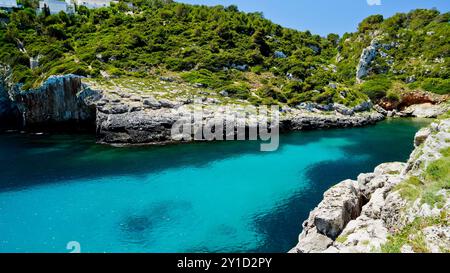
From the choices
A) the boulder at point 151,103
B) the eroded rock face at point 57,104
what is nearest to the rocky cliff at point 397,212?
the boulder at point 151,103

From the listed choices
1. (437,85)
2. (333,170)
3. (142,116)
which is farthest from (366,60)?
(142,116)

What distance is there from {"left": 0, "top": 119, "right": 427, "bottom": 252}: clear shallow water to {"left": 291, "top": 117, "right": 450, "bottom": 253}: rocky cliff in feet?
11.1

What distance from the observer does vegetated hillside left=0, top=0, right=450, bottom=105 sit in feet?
218

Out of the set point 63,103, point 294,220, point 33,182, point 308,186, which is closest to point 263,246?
point 294,220

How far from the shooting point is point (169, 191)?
29.1 metres

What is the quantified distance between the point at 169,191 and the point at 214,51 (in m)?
58.4

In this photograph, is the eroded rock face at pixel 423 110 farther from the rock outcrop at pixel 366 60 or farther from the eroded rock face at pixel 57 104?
the eroded rock face at pixel 57 104

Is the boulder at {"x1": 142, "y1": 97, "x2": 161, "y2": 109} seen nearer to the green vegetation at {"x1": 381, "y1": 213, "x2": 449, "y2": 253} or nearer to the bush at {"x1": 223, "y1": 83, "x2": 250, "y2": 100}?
the bush at {"x1": 223, "y1": 83, "x2": 250, "y2": 100}

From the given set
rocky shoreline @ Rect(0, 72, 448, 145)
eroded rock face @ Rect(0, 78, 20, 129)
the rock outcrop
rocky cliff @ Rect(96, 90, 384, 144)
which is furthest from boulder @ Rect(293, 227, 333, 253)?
the rock outcrop

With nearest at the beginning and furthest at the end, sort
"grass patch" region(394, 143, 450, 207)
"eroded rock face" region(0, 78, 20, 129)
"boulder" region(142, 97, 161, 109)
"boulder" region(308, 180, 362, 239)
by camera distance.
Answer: "grass patch" region(394, 143, 450, 207), "boulder" region(308, 180, 362, 239), "boulder" region(142, 97, 161, 109), "eroded rock face" region(0, 78, 20, 129)

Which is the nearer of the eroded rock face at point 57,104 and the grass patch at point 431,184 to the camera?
the grass patch at point 431,184

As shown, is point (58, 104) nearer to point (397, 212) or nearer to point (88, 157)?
point (88, 157)

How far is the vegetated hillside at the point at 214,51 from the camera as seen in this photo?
66438 mm

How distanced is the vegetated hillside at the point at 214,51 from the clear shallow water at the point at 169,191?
20.8 meters
